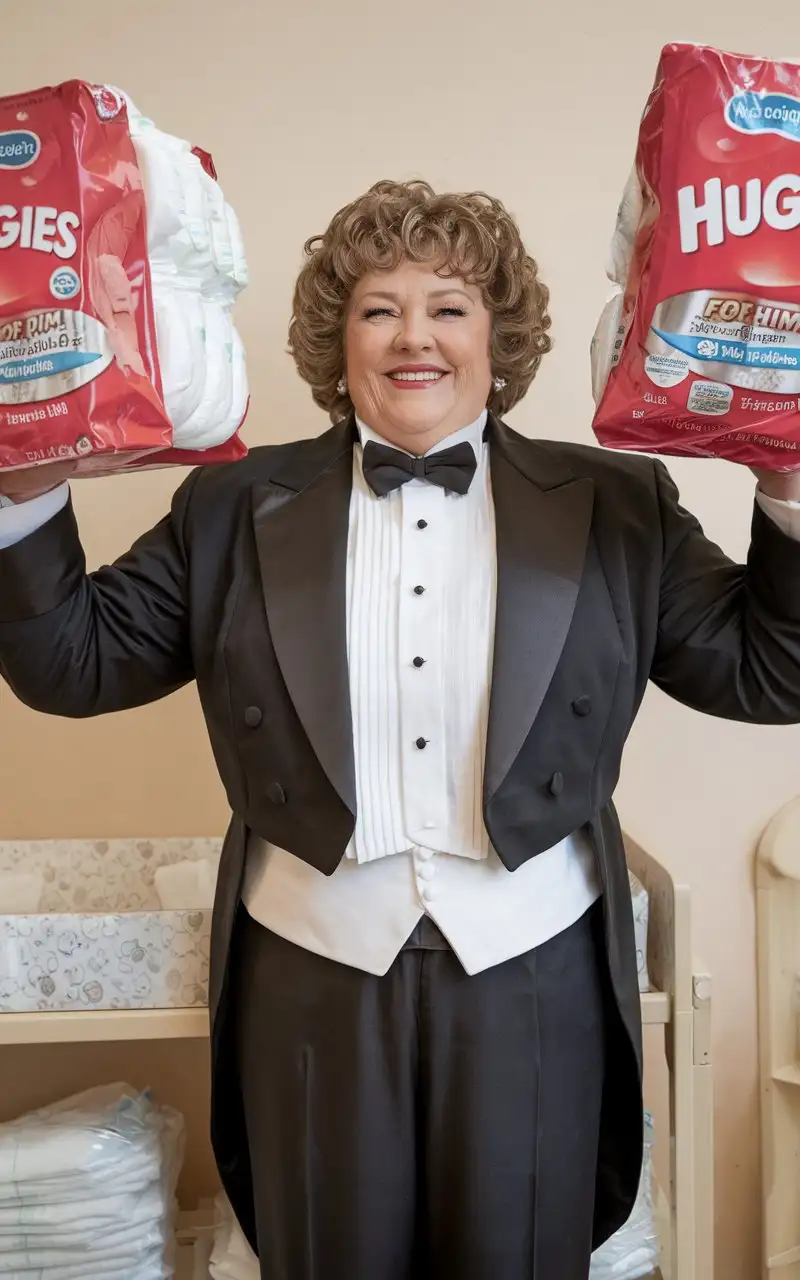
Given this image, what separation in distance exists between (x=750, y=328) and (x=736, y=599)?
0.31 m

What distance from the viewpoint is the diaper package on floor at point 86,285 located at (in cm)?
93

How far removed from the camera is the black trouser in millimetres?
1139

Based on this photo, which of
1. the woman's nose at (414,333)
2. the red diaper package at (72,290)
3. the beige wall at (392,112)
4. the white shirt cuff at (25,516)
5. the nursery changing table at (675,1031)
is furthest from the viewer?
the beige wall at (392,112)

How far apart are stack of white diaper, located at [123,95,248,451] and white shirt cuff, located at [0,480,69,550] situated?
123mm

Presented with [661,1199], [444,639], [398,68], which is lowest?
[661,1199]

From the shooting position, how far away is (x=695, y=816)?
1.87 metres

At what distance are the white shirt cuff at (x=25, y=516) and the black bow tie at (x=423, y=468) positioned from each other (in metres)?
0.31

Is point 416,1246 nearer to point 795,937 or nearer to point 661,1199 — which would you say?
point 661,1199

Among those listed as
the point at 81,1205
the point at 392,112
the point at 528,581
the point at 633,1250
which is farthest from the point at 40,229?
the point at 633,1250

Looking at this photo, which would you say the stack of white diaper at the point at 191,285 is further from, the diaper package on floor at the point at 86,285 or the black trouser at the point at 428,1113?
the black trouser at the point at 428,1113

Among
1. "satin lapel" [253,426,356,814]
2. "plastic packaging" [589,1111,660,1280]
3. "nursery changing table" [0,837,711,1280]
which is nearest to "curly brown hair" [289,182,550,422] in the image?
"satin lapel" [253,426,356,814]

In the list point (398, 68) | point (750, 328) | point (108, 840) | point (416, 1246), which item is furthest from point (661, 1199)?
point (398, 68)

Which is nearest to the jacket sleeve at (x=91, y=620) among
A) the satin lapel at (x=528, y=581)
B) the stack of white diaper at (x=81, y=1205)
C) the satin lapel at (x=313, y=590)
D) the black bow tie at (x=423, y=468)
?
the satin lapel at (x=313, y=590)

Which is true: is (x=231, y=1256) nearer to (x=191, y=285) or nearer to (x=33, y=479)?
(x=33, y=479)
